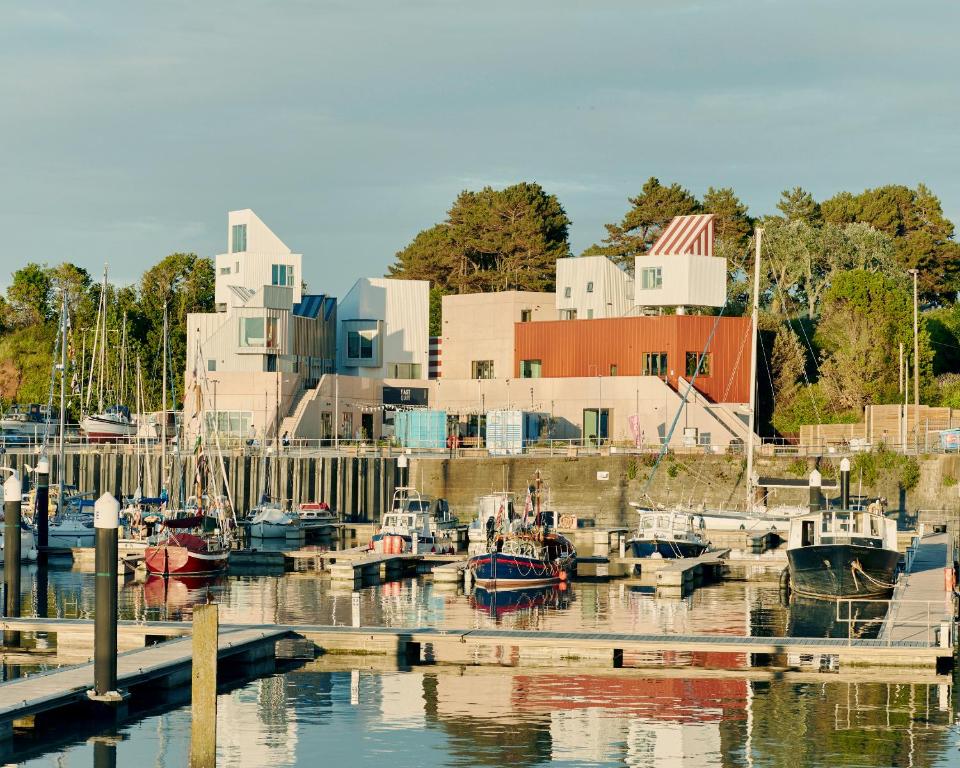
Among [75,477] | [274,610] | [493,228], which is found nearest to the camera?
[274,610]

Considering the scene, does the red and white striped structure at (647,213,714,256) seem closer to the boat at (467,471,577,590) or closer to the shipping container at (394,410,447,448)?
the shipping container at (394,410,447,448)

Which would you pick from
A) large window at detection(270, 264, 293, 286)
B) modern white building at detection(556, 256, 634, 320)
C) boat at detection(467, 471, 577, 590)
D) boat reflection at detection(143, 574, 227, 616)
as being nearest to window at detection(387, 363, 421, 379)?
A: large window at detection(270, 264, 293, 286)

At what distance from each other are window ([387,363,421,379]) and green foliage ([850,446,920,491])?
4066 cm

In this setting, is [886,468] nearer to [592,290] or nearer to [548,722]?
[592,290]

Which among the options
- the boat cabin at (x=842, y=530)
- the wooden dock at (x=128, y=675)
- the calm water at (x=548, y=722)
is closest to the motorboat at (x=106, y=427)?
the boat cabin at (x=842, y=530)

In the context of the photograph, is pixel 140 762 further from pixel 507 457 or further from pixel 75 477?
pixel 75 477

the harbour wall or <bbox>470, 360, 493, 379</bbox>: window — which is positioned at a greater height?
<bbox>470, 360, 493, 379</bbox>: window

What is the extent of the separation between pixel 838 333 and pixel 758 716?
254 ft

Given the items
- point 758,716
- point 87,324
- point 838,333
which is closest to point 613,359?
point 838,333

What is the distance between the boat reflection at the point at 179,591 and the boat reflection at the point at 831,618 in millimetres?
18656

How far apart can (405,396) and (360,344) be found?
7590 millimetres

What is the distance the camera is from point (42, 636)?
4238cm

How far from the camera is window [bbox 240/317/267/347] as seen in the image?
353ft

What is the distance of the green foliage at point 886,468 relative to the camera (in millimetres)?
84812
